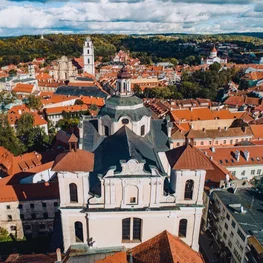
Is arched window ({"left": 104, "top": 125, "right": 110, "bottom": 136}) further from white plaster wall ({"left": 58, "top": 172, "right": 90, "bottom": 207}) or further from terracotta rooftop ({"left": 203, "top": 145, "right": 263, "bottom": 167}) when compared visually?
terracotta rooftop ({"left": 203, "top": 145, "right": 263, "bottom": 167})

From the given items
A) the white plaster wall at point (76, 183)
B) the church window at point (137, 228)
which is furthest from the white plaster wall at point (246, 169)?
the white plaster wall at point (76, 183)

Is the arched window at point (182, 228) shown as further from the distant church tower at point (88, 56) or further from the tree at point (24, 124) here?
the distant church tower at point (88, 56)

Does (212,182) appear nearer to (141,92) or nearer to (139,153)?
(139,153)

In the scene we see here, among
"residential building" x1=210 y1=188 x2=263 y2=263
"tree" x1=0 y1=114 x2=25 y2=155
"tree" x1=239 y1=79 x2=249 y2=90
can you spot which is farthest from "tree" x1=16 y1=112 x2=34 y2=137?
"tree" x1=239 y1=79 x2=249 y2=90

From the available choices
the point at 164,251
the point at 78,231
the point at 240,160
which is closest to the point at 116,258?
the point at 164,251

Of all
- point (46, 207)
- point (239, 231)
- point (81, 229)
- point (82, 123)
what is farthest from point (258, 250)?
point (46, 207)

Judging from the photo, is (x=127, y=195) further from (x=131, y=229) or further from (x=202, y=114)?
(x=202, y=114)
